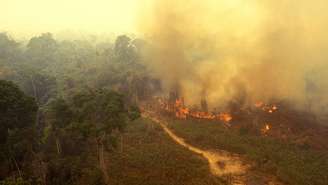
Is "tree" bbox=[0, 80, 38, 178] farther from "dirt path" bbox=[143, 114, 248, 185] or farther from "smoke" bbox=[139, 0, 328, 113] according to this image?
"smoke" bbox=[139, 0, 328, 113]

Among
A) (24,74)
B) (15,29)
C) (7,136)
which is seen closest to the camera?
(7,136)

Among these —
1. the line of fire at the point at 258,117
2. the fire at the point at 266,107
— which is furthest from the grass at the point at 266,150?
the fire at the point at 266,107

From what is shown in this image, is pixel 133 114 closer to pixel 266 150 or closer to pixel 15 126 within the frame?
pixel 15 126

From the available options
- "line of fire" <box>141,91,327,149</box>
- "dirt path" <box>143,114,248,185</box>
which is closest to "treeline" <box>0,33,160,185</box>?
"dirt path" <box>143,114,248,185</box>

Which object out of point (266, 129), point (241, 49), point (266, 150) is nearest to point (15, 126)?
point (266, 150)

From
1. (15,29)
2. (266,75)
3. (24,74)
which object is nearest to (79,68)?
(24,74)

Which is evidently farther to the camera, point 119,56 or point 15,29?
point 15,29

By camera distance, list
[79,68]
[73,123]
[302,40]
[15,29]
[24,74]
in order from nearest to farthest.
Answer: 1. [73,123]
2. [24,74]
3. [302,40]
4. [79,68]
5. [15,29]

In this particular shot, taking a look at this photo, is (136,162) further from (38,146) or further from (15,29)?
(15,29)
